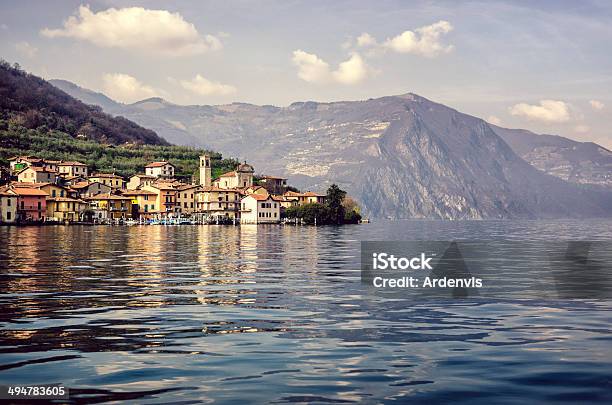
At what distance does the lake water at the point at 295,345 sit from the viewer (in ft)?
46.9

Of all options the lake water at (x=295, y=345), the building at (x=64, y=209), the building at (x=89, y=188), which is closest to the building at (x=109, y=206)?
the building at (x=89, y=188)

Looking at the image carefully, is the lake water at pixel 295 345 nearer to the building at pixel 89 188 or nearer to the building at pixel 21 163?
the building at pixel 89 188

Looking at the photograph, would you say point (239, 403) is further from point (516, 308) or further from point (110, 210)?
point (110, 210)

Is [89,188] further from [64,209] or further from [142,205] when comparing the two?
Answer: [64,209]

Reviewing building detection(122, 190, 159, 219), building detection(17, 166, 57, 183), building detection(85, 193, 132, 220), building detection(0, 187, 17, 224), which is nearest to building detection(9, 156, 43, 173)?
building detection(17, 166, 57, 183)

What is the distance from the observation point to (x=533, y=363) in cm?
1675

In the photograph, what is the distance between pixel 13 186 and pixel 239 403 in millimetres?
164894

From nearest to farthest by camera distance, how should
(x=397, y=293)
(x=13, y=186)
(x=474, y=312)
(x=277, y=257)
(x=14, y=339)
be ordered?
1. (x=14, y=339)
2. (x=474, y=312)
3. (x=397, y=293)
4. (x=277, y=257)
5. (x=13, y=186)

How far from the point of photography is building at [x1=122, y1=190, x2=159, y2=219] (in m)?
199

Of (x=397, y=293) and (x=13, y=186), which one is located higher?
(x=13, y=186)

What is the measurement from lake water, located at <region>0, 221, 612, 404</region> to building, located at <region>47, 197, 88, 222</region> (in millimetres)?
143369

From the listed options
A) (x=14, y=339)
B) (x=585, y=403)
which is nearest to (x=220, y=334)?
(x=14, y=339)

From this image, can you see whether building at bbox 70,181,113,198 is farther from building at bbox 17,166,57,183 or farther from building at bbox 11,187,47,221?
building at bbox 11,187,47,221

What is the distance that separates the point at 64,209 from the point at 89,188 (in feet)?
65.2
